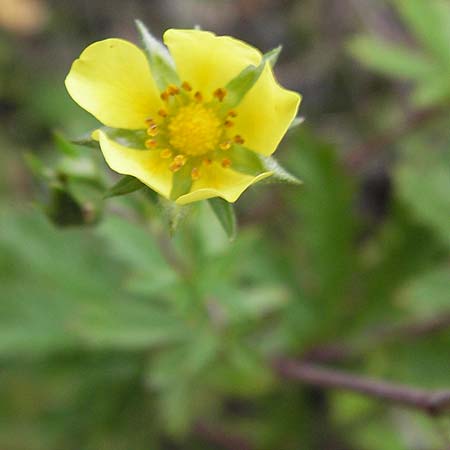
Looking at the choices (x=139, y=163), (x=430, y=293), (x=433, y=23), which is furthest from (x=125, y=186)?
(x=433, y=23)

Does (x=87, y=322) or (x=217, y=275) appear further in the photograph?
(x=87, y=322)

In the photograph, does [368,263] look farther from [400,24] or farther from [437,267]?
[400,24]

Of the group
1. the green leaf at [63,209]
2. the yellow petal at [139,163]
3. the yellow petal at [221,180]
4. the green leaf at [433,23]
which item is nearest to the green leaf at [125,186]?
the yellow petal at [139,163]

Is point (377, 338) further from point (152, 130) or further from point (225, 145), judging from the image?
point (152, 130)

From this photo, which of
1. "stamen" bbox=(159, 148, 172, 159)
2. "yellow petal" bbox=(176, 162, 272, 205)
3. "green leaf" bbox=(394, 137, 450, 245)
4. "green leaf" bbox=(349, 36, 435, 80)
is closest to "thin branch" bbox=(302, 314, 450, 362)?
"green leaf" bbox=(394, 137, 450, 245)

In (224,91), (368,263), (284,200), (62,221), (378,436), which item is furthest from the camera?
(284,200)

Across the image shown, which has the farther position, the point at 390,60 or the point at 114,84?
the point at 390,60

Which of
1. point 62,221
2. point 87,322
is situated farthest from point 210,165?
point 87,322
